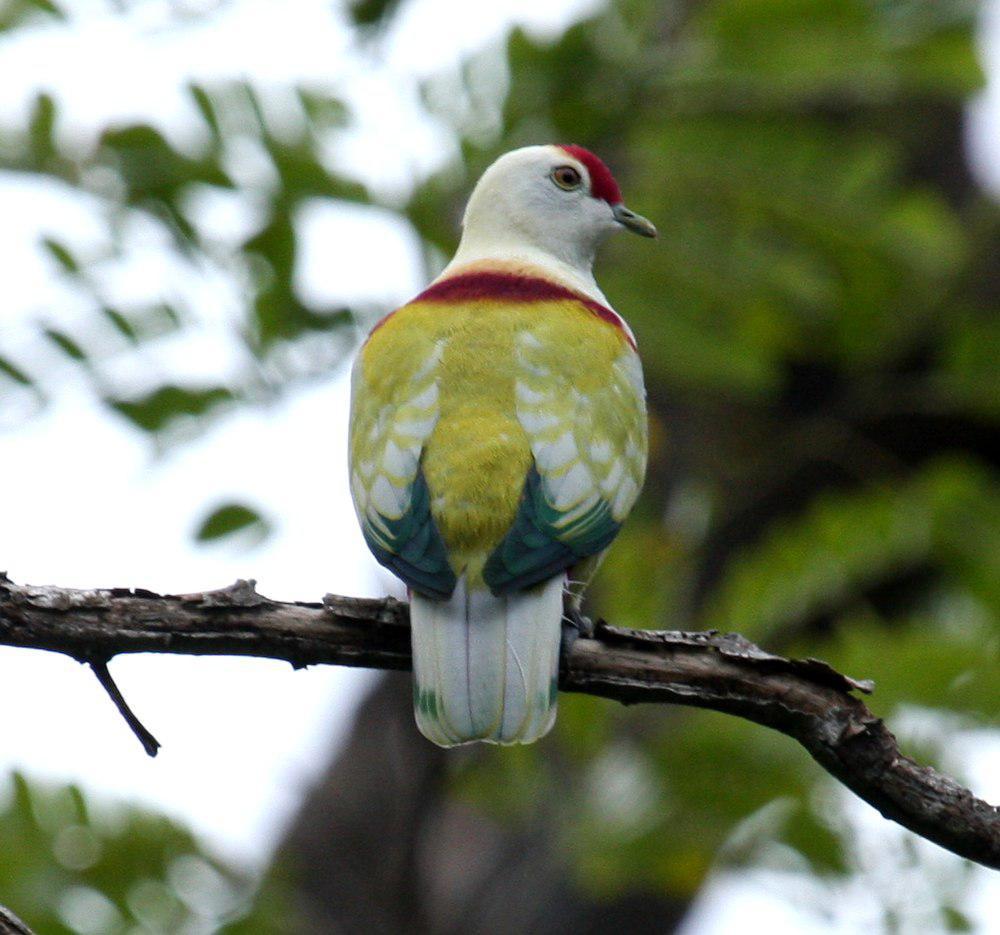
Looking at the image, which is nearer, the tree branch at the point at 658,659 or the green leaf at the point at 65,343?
the tree branch at the point at 658,659

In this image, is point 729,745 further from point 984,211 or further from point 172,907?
point 984,211

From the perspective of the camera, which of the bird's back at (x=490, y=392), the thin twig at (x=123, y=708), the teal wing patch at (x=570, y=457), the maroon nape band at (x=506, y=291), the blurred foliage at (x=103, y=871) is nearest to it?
the thin twig at (x=123, y=708)

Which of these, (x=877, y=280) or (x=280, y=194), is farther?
(x=877, y=280)

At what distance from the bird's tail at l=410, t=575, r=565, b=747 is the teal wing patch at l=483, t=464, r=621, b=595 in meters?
0.10

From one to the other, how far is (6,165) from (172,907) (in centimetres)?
265

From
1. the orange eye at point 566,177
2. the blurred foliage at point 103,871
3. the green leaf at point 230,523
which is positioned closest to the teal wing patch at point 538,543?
the green leaf at point 230,523

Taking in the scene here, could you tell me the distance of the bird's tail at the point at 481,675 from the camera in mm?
4023

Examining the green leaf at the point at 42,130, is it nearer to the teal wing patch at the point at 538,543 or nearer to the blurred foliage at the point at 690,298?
the blurred foliage at the point at 690,298

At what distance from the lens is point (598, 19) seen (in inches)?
256

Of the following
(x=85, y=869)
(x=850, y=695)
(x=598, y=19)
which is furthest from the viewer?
(x=598, y=19)

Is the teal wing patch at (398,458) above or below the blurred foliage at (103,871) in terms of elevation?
above

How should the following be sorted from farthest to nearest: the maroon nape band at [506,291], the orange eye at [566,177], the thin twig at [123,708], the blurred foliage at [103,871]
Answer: the orange eye at [566,177]
the blurred foliage at [103,871]
the maroon nape band at [506,291]
the thin twig at [123,708]

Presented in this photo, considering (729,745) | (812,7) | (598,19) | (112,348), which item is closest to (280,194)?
(112,348)

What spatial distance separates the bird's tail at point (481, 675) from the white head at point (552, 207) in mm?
2183
